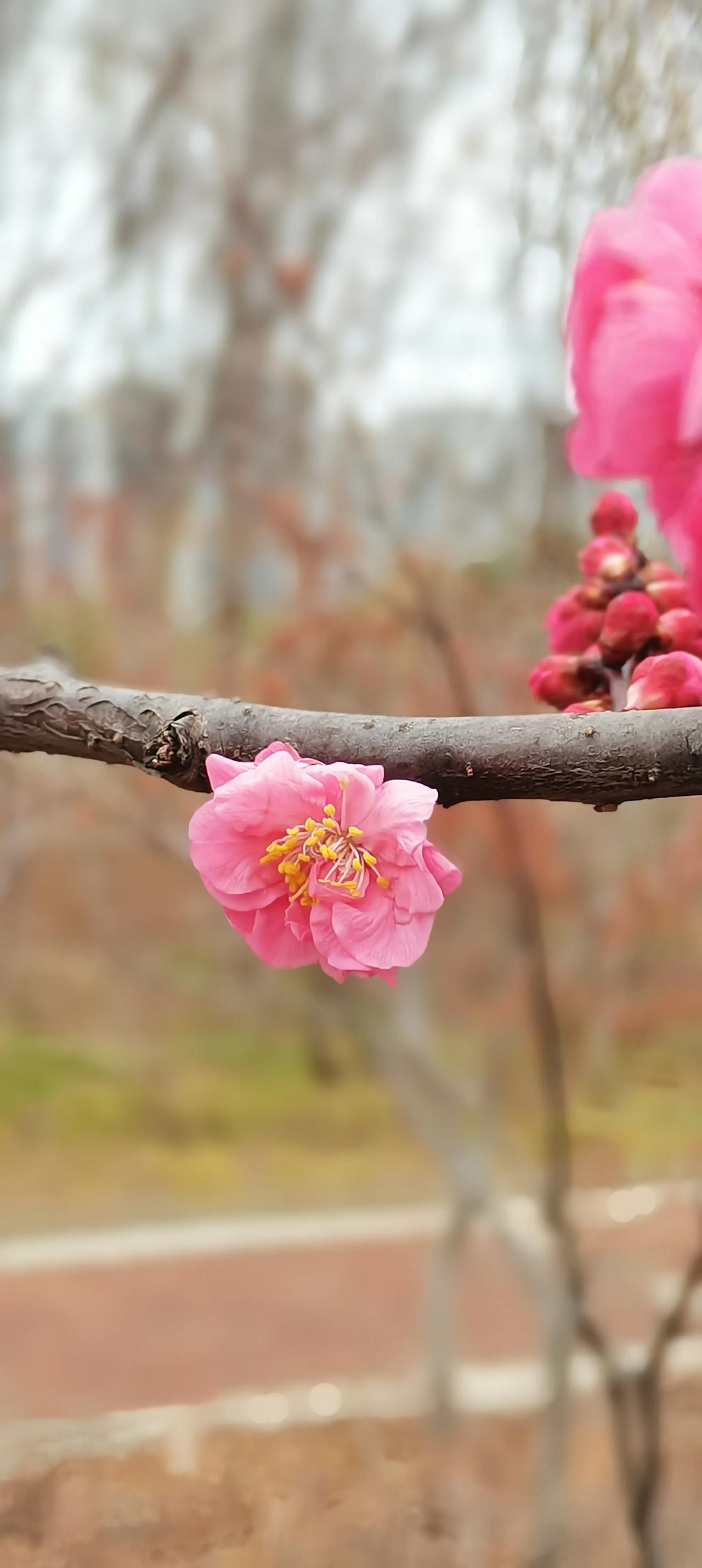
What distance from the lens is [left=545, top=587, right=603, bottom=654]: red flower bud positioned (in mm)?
218

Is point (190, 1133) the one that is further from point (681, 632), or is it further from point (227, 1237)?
point (681, 632)

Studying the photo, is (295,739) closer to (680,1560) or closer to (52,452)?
(680,1560)

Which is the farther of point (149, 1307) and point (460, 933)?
point (460, 933)

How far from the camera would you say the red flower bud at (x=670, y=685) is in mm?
176

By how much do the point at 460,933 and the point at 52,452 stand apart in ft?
3.65

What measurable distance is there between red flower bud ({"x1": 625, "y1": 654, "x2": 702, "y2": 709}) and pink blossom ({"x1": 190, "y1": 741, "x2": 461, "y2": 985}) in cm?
5

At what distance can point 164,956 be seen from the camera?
1.95 meters

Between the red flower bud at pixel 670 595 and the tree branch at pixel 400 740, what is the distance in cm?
6

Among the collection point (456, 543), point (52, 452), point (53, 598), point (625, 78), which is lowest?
point (625, 78)

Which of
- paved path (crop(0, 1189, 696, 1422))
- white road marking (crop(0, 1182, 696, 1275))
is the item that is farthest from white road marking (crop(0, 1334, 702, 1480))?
white road marking (crop(0, 1182, 696, 1275))

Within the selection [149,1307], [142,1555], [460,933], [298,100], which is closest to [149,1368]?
[149,1307]

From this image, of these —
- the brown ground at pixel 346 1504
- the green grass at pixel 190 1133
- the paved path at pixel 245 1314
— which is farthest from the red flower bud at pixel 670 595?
the green grass at pixel 190 1133

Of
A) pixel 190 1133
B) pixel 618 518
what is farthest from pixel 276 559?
pixel 618 518

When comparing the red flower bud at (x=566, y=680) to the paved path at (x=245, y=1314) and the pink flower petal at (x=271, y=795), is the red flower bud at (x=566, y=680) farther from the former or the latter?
the paved path at (x=245, y=1314)
